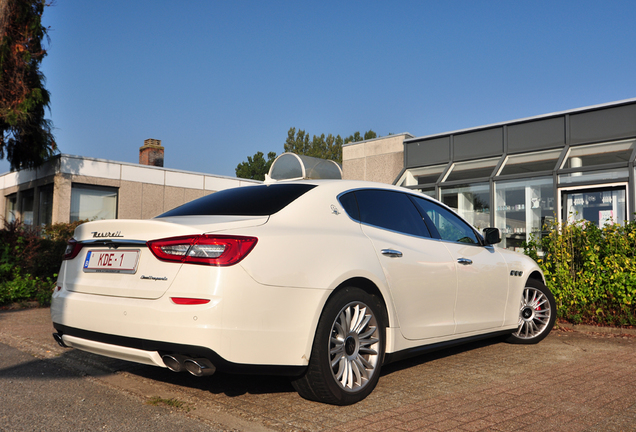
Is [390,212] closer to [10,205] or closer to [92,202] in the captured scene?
[92,202]

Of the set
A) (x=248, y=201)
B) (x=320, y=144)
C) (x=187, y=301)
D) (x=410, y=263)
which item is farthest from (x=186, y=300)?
(x=320, y=144)

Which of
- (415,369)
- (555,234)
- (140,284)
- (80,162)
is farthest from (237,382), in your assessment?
(80,162)

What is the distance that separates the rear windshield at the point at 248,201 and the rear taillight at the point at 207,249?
0.49 metres

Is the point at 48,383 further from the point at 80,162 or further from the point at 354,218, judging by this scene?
the point at 80,162

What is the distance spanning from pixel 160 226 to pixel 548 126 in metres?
11.7

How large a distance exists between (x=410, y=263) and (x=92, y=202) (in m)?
17.1

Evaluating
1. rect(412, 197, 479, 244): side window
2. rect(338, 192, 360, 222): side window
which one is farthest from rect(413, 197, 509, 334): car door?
rect(338, 192, 360, 222): side window

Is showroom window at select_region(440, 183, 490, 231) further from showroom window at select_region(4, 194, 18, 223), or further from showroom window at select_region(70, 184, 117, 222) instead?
showroom window at select_region(4, 194, 18, 223)

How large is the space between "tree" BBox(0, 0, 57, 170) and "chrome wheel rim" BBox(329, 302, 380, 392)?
11705 millimetres

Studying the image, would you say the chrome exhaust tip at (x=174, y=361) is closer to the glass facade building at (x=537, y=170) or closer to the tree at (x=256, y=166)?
the glass facade building at (x=537, y=170)

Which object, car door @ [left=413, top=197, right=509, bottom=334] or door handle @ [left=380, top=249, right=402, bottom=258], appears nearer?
door handle @ [left=380, top=249, right=402, bottom=258]

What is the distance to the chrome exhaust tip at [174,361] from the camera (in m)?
3.10

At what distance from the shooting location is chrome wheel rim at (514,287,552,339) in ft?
19.6

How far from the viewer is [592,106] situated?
12.0 m
